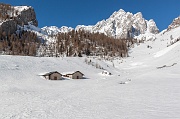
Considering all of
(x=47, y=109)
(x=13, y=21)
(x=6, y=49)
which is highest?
(x=13, y=21)

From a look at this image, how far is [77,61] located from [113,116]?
84376mm

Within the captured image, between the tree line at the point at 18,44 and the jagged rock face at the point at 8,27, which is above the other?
the jagged rock face at the point at 8,27

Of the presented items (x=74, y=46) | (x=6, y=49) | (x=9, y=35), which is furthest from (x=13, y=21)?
(x=74, y=46)

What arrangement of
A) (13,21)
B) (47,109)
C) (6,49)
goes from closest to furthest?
1. (47,109)
2. (6,49)
3. (13,21)

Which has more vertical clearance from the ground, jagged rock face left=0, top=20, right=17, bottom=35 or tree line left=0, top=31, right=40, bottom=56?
jagged rock face left=0, top=20, right=17, bottom=35

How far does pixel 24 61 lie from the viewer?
270 ft

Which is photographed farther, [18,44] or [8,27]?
[8,27]

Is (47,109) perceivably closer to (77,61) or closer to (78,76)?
(78,76)

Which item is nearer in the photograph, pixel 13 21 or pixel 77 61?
pixel 77 61

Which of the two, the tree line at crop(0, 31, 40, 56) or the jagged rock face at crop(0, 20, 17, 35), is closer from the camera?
the tree line at crop(0, 31, 40, 56)

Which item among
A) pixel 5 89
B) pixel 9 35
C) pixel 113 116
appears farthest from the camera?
pixel 9 35

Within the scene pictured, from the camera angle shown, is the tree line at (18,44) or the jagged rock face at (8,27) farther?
the jagged rock face at (8,27)

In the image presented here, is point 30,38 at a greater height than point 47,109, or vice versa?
point 30,38

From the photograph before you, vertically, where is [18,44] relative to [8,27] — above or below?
below
